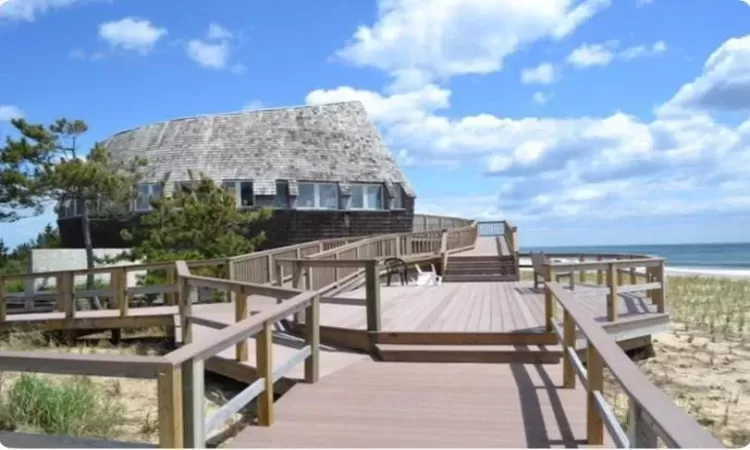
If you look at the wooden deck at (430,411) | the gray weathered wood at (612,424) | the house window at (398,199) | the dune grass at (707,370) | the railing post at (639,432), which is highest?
the house window at (398,199)

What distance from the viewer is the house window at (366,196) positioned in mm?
25656

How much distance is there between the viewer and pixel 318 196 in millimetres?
25125

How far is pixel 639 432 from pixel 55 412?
4.34m

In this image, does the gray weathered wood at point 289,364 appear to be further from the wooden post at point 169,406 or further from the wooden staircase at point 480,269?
the wooden staircase at point 480,269

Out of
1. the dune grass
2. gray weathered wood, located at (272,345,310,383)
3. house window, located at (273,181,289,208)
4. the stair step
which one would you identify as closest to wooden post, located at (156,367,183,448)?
gray weathered wood, located at (272,345,310,383)

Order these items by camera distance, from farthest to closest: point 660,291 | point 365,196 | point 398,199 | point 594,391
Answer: point 398,199 → point 365,196 → point 660,291 → point 594,391

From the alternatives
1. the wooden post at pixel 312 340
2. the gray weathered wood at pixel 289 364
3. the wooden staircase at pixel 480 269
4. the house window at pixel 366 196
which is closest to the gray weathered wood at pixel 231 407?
the gray weathered wood at pixel 289 364

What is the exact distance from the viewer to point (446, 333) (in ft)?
21.6

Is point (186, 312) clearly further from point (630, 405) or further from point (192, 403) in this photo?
point (630, 405)

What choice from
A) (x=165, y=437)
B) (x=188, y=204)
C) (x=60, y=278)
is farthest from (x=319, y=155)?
(x=165, y=437)

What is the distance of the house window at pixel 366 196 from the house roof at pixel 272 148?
31 centimetres

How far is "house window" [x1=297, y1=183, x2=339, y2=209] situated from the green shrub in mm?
19456

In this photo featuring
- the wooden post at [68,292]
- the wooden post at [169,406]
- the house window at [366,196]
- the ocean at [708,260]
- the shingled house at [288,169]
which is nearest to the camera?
the wooden post at [169,406]

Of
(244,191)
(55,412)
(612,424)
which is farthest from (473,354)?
(244,191)
